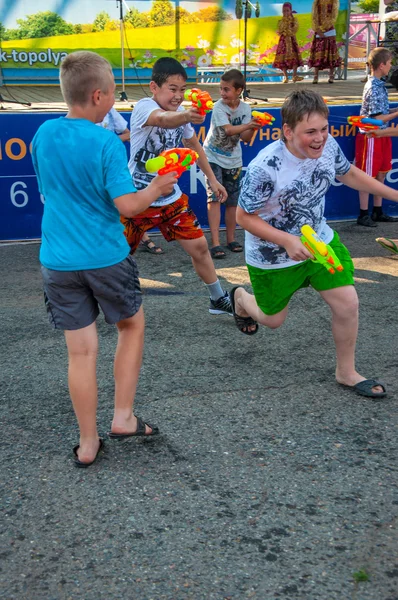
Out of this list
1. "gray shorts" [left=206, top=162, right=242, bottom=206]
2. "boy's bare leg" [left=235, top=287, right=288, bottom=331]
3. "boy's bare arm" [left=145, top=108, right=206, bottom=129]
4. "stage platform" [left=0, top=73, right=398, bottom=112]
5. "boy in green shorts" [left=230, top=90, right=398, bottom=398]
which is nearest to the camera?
"boy in green shorts" [left=230, top=90, right=398, bottom=398]

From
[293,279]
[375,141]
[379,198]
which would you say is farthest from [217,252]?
[293,279]

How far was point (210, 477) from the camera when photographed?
2.95 m

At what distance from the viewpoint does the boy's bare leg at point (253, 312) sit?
3.97 m

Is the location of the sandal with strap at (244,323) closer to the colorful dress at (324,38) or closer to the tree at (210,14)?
the tree at (210,14)

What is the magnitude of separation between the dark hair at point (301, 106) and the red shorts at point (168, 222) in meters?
1.58

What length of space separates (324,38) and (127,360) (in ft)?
46.4

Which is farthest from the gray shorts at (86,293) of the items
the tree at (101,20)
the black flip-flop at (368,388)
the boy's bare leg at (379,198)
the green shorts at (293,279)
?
the tree at (101,20)

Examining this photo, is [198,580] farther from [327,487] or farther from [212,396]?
[212,396]

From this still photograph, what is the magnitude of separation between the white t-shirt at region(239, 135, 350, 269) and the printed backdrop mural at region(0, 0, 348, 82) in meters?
12.3

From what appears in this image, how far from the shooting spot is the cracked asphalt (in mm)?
2352

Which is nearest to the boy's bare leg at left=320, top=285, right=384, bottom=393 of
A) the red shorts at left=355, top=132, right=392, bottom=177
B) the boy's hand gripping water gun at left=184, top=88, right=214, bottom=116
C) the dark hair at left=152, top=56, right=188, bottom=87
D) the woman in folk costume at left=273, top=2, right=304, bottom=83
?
the boy's hand gripping water gun at left=184, top=88, right=214, bottom=116

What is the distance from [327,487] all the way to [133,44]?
13.9 m

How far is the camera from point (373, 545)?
2.49 meters

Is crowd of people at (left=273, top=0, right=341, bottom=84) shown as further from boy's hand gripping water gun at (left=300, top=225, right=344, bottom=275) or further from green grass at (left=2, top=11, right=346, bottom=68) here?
boy's hand gripping water gun at (left=300, top=225, right=344, bottom=275)
